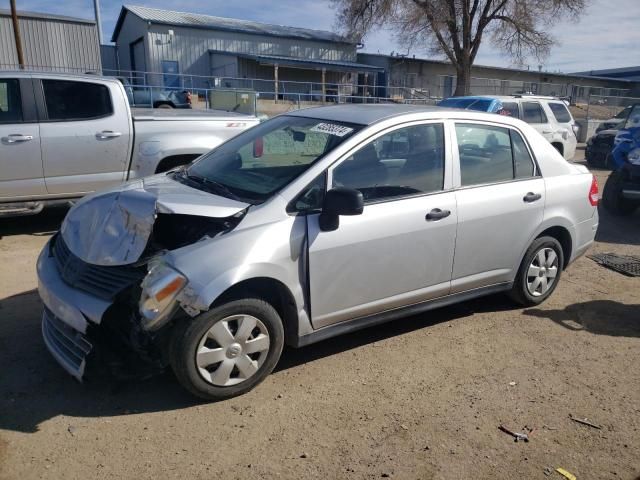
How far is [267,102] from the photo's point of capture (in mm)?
23828

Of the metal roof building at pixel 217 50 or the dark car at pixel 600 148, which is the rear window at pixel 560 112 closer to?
the dark car at pixel 600 148

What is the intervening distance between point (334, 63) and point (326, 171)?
121 ft

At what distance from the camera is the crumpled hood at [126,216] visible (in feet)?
10.4

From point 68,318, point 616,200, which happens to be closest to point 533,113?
point 616,200

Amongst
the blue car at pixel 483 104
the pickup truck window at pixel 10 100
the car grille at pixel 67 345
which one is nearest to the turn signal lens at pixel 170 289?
the car grille at pixel 67 345

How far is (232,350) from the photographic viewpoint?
10.5 feet

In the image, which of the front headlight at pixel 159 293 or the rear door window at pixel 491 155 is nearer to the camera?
the front headlight at pixel 159 293

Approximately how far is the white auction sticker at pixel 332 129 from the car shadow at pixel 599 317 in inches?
93.9

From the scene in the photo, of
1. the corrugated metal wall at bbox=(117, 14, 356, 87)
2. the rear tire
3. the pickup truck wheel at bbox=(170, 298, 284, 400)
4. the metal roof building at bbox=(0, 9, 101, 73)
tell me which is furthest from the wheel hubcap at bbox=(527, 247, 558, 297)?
the corrugated metal wall at bbox=(117, 14, 356, 87)

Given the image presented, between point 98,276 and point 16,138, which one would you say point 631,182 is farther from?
point 16,138

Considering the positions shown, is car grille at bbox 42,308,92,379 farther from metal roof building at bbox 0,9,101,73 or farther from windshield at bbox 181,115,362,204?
metal roof building at bbox 0,9,101,73

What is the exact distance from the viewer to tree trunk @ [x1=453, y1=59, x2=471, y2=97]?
30.8m

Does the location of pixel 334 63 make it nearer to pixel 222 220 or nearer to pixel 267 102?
pixel 267 102

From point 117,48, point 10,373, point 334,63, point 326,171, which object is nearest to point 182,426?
point 10,373
